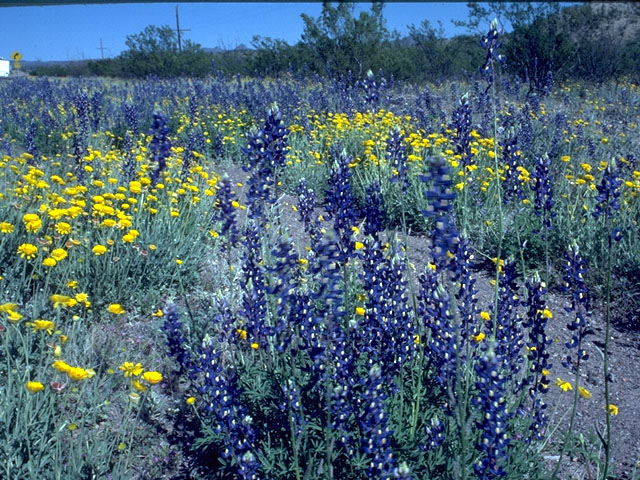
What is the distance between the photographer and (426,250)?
4.95 metres

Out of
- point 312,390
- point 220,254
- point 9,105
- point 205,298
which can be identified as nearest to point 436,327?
point 312,390

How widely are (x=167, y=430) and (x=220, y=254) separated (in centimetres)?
211

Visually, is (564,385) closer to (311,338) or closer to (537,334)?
(537,334)

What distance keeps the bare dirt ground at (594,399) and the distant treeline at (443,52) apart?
6.11m

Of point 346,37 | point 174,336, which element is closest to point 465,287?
point 174,336

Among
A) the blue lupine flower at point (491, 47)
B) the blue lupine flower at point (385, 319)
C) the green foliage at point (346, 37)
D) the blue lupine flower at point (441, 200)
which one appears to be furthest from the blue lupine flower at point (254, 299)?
the green foliage at point (346, 37)

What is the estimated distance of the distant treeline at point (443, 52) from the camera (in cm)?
1429

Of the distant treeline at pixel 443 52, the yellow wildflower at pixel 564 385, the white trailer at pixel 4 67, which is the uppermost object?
the distant treeline at pixel 443 52

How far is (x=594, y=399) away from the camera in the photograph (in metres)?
3.09

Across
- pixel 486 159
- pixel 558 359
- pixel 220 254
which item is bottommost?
pixel 558 359

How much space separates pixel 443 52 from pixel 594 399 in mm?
21366

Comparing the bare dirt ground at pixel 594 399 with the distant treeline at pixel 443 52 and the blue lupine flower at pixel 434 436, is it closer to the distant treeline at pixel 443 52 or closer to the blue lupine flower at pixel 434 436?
the blue lupine flower at pixel 434 436

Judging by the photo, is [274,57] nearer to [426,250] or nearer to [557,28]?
[557,28]

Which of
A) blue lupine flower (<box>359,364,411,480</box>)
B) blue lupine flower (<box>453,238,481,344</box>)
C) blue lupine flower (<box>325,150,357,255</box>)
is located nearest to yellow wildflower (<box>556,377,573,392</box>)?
blue lupine flower (<box>453,238,481,344</box>)
